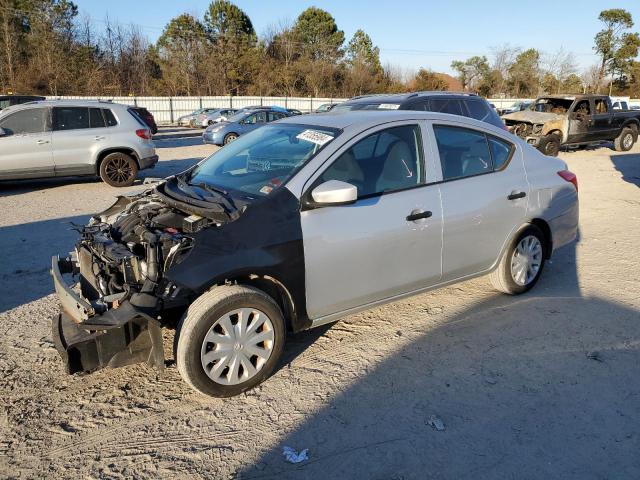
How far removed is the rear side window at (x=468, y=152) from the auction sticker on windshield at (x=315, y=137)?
99 centimetres

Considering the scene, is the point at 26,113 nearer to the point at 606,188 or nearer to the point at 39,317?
the point at 39,317

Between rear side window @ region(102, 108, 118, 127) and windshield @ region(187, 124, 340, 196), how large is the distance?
7.25 metres

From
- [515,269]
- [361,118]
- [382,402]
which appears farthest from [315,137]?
[515,269]

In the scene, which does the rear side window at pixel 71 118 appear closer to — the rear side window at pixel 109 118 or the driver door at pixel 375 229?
the rear side window at pixel 109 118

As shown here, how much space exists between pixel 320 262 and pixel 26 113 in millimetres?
9027

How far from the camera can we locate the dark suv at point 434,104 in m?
9.01

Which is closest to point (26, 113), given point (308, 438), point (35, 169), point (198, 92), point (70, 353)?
point (35, 169)

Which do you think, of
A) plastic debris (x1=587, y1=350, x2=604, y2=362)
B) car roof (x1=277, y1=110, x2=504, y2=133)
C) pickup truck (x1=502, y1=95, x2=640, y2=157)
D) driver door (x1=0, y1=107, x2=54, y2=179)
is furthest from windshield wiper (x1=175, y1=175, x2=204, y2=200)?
pickup truck (x1=502, y1=95, x2=640, y2=157)

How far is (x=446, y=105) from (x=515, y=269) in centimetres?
534

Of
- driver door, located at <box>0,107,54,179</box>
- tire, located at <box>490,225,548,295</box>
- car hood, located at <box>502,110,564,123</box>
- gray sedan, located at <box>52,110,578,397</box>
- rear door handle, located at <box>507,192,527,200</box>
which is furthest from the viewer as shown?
car hood, located at <box>502,110,564,123</box>

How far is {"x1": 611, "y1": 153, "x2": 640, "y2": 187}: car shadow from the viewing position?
13.0 metres

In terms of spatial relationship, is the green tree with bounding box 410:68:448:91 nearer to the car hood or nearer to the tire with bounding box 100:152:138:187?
the car hood

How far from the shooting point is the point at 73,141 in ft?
34.0

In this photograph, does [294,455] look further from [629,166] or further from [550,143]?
[629,166]
